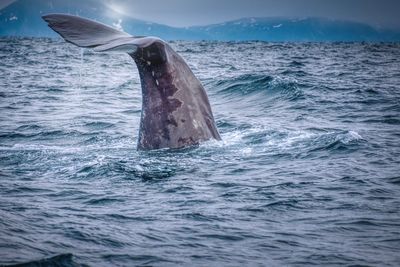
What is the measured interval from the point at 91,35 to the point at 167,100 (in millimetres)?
1348

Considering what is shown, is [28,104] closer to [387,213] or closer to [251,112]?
[251,112]

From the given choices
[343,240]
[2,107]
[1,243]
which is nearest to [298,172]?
[343,240]

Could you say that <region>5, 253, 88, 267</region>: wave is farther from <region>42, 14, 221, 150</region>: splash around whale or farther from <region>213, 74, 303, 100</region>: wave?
<region>213, 74, 303, 100</region>: wave

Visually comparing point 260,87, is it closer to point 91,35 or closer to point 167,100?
point 167,100

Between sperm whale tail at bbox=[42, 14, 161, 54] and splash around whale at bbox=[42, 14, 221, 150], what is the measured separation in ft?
0.10

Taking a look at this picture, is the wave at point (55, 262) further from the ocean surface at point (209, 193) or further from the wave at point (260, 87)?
the wave at point (260, 87)

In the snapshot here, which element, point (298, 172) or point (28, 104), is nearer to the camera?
point (298, 172)

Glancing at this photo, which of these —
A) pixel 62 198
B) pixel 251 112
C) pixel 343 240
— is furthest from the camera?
pixel 251 112

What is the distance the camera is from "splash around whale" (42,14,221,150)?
6305mm

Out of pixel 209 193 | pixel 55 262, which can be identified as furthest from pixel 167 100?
pixel 55 262

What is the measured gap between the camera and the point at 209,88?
16656 millimetres

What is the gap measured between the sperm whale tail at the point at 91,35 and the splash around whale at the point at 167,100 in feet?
0.10

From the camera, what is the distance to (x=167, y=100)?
6535 mm

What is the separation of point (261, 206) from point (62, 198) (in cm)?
204
